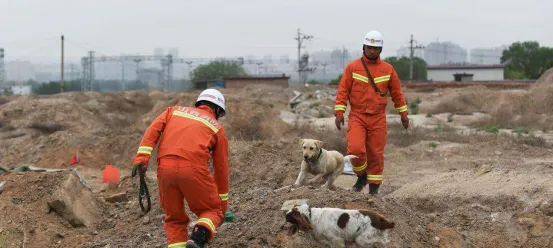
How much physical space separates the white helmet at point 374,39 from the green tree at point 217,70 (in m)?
87.9

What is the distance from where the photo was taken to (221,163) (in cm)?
657

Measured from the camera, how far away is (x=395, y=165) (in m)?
16.4

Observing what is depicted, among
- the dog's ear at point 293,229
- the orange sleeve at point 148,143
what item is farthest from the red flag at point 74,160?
the dog's ear at point 293,229

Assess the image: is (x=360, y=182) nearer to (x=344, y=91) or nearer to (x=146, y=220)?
(x=344, y=91)

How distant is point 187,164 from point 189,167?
32 mm

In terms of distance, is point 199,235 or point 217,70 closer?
point 199,235

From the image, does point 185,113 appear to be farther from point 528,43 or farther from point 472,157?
point 528,43

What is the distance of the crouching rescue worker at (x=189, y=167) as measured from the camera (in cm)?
616

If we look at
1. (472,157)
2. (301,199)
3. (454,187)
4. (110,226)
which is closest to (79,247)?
(110,226)

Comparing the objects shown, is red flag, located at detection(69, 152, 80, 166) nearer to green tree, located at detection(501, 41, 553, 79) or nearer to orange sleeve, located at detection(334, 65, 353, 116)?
orange sleeve, located at detection(334, 65, 353, 116)

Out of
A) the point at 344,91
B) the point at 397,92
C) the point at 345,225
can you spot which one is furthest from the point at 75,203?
the point at 345,225

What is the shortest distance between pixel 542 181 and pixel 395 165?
635 centimetres

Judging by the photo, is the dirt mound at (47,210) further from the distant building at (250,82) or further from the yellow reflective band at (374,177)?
the distant building at (250,82)

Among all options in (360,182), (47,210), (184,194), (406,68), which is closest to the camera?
(184,194)
